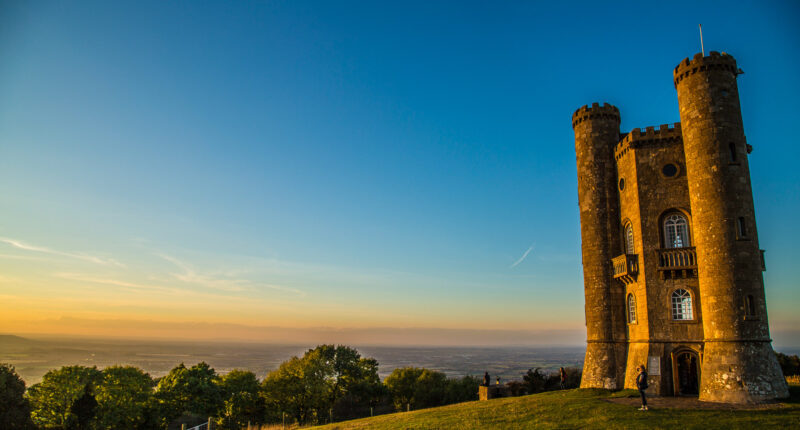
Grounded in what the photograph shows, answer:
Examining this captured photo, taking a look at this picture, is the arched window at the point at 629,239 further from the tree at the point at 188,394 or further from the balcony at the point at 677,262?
the tree at the point at 188,394

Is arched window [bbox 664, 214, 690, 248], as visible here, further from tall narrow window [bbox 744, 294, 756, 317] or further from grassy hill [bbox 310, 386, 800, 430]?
grassy hill [bbox 310, 386, 800, 430]

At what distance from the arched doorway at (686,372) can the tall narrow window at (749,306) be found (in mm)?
3763

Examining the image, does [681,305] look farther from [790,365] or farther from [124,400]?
[124,400]

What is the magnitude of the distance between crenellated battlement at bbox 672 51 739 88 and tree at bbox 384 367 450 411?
124 ft

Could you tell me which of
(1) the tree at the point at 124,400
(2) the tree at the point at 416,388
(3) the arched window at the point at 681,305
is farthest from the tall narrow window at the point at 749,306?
(1) the tree at the point at 124,400

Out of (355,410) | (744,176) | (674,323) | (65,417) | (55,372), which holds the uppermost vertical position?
(744,176)

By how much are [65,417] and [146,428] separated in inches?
236

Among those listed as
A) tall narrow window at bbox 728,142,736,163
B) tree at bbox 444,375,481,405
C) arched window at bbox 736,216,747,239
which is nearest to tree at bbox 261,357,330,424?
tree at bbox 444,375,481,405

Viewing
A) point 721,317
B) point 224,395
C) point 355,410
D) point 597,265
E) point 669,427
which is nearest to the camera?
point 669,427

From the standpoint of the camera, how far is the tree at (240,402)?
4056 cm

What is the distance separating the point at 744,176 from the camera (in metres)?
22.5

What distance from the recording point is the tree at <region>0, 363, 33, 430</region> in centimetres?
2362

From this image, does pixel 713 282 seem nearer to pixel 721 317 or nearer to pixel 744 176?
pixel 721 317

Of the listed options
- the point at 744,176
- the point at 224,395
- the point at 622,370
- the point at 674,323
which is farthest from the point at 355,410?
the point at 744,176
